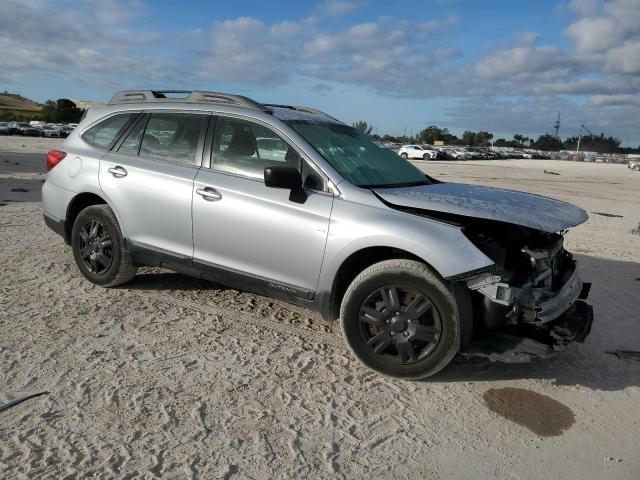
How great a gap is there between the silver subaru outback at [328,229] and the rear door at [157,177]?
13mm

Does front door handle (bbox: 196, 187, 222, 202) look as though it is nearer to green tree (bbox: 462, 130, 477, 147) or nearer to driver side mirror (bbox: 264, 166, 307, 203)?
driver side mirror (bbox: 264, 166, 307, 203)

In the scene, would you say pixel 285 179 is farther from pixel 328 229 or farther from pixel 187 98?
pixel 187 98

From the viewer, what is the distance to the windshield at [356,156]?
4230mm

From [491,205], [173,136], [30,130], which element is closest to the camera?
[491,205]

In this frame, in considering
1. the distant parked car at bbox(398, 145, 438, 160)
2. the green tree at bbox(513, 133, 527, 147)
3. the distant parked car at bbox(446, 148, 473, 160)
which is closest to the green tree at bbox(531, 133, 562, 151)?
the green tree at bbox(513, 133, 527, 147)

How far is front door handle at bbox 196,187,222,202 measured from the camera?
4.33 m

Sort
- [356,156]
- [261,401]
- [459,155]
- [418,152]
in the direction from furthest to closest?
[459,155]
[418,152]
[356,156]
[261,401]

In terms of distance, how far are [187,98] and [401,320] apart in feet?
9.29

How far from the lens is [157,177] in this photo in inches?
184

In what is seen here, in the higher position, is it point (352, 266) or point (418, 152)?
point (418, 152)

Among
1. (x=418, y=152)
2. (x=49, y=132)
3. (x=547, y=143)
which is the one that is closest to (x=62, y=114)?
(x=49, y=132)

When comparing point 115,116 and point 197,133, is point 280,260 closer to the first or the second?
point 197,133

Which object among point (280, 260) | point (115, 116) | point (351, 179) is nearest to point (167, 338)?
point (280, 260)

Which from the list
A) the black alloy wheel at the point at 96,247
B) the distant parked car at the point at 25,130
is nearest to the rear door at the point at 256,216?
the black alloy wheel at the point at 96,247
